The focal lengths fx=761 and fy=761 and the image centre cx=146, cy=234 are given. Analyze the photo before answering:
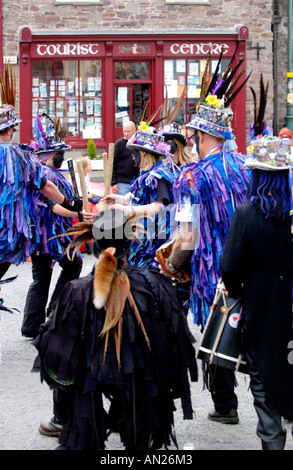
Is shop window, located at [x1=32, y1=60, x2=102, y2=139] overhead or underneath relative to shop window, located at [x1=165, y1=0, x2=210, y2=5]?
underneath

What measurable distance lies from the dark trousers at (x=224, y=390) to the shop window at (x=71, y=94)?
49.0 ft

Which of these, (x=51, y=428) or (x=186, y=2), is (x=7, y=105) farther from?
(x=186, y=2)

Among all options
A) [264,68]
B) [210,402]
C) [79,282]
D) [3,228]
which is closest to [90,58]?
[264,68]

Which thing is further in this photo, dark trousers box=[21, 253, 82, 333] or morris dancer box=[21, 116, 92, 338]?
dark trousers box=[21, 253, 82, 333]

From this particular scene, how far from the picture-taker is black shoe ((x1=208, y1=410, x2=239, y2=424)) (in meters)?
4.97

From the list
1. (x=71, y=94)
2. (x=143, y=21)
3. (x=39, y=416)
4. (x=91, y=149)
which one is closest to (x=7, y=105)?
(x=39, y=416)

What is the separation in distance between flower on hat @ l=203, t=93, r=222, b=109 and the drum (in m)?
1.36

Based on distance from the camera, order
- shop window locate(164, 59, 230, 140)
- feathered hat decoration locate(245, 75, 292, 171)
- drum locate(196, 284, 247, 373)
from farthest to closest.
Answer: shop window locate(164, 59, 230, 140) → drum locate(196, 284, 247, 373) → feathered hat decoration locate(245, 75, 292, 171)

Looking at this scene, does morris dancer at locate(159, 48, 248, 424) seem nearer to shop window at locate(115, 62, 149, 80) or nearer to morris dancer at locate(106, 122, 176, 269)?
morris dancer at locate(106, 122, 176, 269)

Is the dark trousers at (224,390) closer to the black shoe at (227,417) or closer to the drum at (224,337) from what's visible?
the black shoe at (227,417)

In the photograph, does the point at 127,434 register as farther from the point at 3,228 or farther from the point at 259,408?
the point at 3,228

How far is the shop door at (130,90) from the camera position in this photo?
19312 mm

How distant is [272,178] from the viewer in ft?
12.9

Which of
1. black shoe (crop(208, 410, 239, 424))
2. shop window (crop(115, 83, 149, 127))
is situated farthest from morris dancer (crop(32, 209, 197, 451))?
shop window (crop(115, 83, 149, 127))
